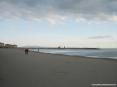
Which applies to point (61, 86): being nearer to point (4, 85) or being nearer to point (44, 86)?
point (44, 86)

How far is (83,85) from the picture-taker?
905 centimetres

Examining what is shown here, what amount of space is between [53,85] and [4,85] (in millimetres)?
1902

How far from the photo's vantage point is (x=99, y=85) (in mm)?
9086

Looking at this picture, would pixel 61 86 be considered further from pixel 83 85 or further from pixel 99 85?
pixel 99 85

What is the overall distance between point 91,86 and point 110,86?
70 cm

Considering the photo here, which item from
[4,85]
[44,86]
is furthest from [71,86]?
[4,85]

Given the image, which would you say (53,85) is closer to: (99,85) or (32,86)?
(32,86)

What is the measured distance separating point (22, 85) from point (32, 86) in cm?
49

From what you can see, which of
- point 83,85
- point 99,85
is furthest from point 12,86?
point 99,85

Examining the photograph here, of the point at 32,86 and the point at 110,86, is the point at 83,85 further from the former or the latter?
the point at 32,86

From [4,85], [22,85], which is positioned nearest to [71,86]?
[22,85]

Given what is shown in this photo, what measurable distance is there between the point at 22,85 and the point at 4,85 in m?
0.70

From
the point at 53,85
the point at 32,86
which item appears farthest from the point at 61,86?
the point at 32,86

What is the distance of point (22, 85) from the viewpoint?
9172 millimetres
